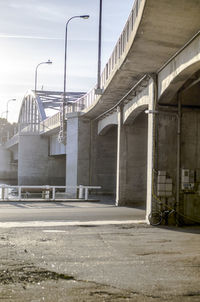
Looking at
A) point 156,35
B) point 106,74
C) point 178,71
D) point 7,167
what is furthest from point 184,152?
point 7,167

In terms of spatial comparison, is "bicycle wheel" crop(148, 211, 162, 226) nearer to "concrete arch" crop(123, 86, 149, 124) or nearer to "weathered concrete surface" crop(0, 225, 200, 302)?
"weathered concrete surface" crop(0, 225, 200, 302)

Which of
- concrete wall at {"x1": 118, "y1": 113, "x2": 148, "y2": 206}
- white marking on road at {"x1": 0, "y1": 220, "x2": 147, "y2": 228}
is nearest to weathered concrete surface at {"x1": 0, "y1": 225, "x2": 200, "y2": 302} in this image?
white marking on road at {"x1": 0, "y1": 220, "x2": 147, "y2": 228}

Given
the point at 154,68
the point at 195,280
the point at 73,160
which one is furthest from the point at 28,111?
the point at 195,280

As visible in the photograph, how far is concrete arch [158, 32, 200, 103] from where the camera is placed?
11.3 metres

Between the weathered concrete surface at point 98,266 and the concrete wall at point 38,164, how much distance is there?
132 feet

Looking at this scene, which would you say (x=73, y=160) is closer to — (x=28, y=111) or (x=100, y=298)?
(x=100, y=298)

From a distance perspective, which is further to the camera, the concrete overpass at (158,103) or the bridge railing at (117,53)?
the bridge railing at (117,53)

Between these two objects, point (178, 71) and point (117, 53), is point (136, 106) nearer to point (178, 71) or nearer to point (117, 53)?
point (117, 53)

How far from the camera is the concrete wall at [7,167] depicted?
89.3 m

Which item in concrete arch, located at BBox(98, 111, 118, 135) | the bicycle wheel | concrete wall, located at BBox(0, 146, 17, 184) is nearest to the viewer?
the bicycle wheel

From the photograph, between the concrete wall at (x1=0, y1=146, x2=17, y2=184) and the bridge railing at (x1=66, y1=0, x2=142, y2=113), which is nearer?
the bridge railing at (x1=66, y1=0, x2=142, y2=113)

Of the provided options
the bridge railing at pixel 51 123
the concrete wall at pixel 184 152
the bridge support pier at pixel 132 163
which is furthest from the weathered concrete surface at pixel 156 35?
the bridge railing at pixel 51 123

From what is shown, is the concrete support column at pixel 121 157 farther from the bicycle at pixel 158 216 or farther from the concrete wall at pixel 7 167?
the concrete wall at pixel 7 167

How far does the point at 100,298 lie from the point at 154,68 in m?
10.6
